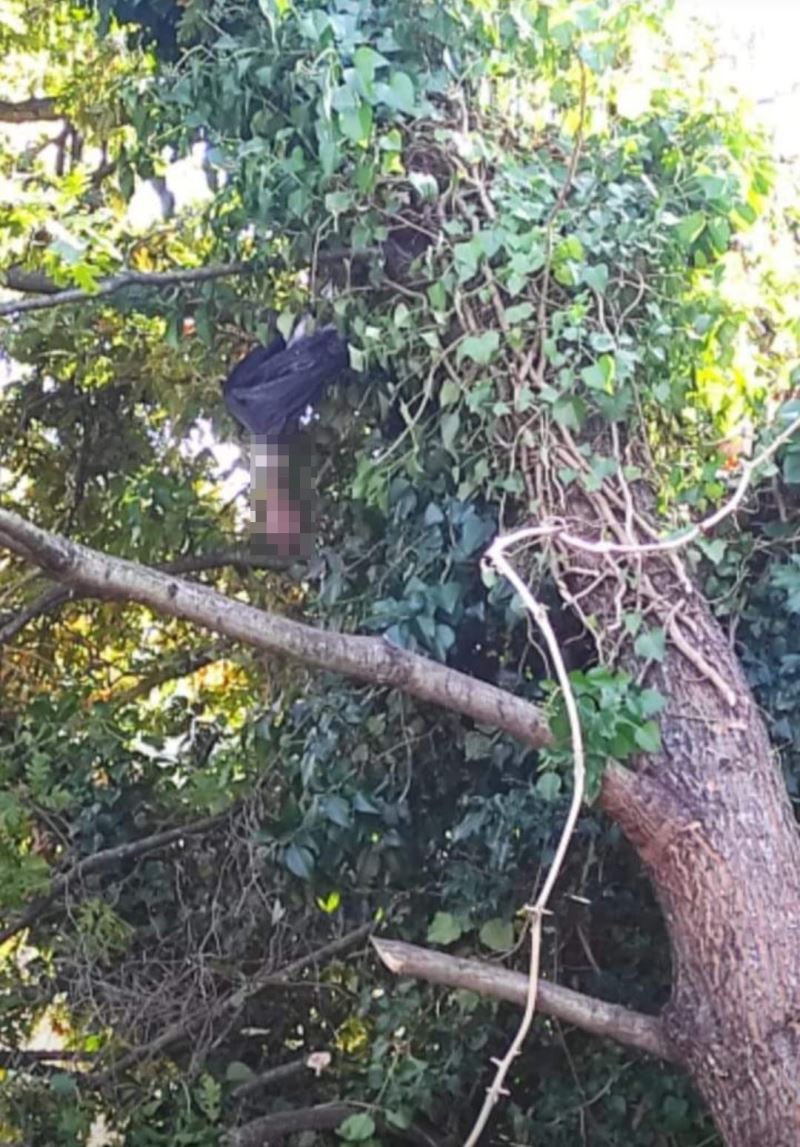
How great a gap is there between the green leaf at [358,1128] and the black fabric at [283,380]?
1.19 metres

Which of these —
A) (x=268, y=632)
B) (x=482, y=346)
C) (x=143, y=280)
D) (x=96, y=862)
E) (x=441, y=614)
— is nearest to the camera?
(x=268, y=632)

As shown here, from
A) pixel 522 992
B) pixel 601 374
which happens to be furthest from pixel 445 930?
pixel 601 374

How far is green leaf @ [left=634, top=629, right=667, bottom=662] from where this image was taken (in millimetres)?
1782

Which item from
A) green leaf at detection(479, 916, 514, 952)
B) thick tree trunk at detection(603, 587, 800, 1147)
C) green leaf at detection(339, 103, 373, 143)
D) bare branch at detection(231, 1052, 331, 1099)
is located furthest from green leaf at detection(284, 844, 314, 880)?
green leaf at detection(339, 103, 373, 143)

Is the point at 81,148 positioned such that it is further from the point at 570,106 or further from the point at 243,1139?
the point at 243,1139

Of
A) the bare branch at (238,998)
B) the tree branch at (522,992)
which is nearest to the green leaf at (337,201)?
the tree branch at (522,992)

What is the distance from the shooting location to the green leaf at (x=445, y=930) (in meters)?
2.16

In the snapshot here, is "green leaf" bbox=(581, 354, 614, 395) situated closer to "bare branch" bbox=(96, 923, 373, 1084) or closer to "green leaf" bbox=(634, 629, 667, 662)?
"green leaf" bbox=(634, 629, 667, 662)

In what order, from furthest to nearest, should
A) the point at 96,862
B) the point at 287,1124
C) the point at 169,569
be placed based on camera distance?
the point at 169,569
the point at 96,862
the point at 287,1124

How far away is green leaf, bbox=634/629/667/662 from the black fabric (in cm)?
83

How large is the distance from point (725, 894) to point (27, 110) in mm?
2607

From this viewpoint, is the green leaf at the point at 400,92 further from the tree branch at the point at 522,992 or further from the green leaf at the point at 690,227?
the tree branch at the point at 522,992

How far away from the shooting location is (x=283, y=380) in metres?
2.33

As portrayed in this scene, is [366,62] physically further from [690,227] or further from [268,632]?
[268,632]
